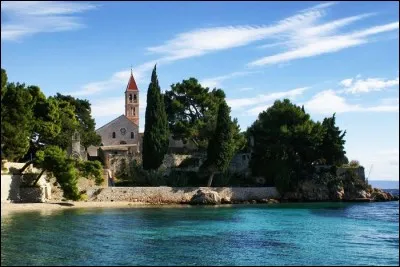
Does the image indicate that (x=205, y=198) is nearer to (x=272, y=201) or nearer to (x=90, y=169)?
(x=272, y=201)

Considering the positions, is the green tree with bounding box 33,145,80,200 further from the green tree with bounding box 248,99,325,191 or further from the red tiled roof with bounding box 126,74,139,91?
the red tiled roof with bounding box 126,74,139,91

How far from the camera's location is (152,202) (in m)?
46.9

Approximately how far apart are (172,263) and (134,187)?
29.5 m

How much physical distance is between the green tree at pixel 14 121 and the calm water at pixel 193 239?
7563 millimetres

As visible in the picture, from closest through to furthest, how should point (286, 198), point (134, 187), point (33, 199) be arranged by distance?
1. point (33, 199)
2. point (134, 187)
3. point (286, 198)

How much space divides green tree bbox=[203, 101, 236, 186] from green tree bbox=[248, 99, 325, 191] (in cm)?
652

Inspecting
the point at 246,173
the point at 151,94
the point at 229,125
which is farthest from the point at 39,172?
the point at 246,173

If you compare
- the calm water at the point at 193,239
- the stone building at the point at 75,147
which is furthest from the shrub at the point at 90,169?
the calm water at the point at 193,239

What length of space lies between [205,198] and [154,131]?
836cm

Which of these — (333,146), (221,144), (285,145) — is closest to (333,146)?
(333,146)

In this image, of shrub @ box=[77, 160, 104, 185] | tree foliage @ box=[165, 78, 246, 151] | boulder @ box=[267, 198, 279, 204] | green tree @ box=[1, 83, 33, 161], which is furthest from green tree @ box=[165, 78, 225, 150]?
green tree @ box=[1, 83, 33, 161]

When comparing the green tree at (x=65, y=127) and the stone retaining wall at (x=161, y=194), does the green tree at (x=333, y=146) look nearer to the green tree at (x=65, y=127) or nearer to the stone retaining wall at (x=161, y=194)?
the stone retaining wall at (x=161, y=194)

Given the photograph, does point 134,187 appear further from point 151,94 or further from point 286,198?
point 286,198

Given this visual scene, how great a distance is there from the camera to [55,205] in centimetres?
3928
